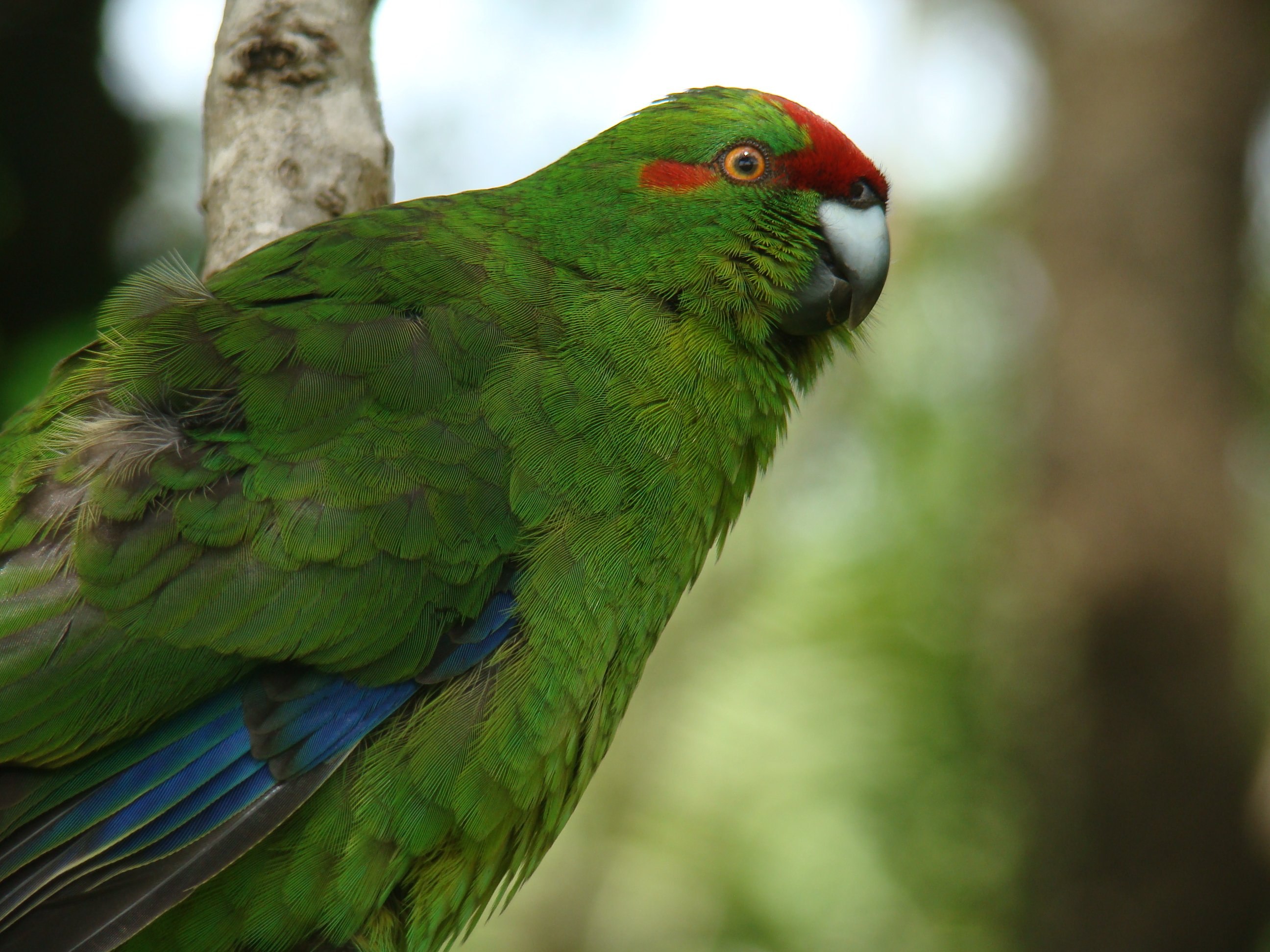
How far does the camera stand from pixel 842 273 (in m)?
2.63

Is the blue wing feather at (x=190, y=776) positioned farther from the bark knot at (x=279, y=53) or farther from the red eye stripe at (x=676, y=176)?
the bark knot at (x=279, y=53)

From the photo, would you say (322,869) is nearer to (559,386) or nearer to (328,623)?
(328,623)

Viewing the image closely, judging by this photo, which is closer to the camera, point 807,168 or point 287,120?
point 807,168

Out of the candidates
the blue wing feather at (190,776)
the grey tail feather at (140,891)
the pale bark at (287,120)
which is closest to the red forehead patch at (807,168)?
the pale bark at (287,120)

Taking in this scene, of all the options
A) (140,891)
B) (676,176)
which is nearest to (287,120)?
(676,176)

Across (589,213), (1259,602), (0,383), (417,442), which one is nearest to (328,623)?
(417,442)

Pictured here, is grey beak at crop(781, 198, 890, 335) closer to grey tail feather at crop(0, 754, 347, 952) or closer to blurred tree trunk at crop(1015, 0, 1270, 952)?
grey tail feather at crop(0, 754, 347, 952)

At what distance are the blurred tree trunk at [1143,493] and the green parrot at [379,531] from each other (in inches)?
146

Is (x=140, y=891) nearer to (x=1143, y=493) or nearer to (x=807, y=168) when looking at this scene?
(x=807, y=168)

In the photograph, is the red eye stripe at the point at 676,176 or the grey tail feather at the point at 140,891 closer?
the grey tail feather at the point at 140,891

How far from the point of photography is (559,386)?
237 cm

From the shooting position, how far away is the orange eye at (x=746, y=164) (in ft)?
8.63

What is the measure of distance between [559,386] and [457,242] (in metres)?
0.48

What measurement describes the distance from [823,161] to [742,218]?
25 centimetres
